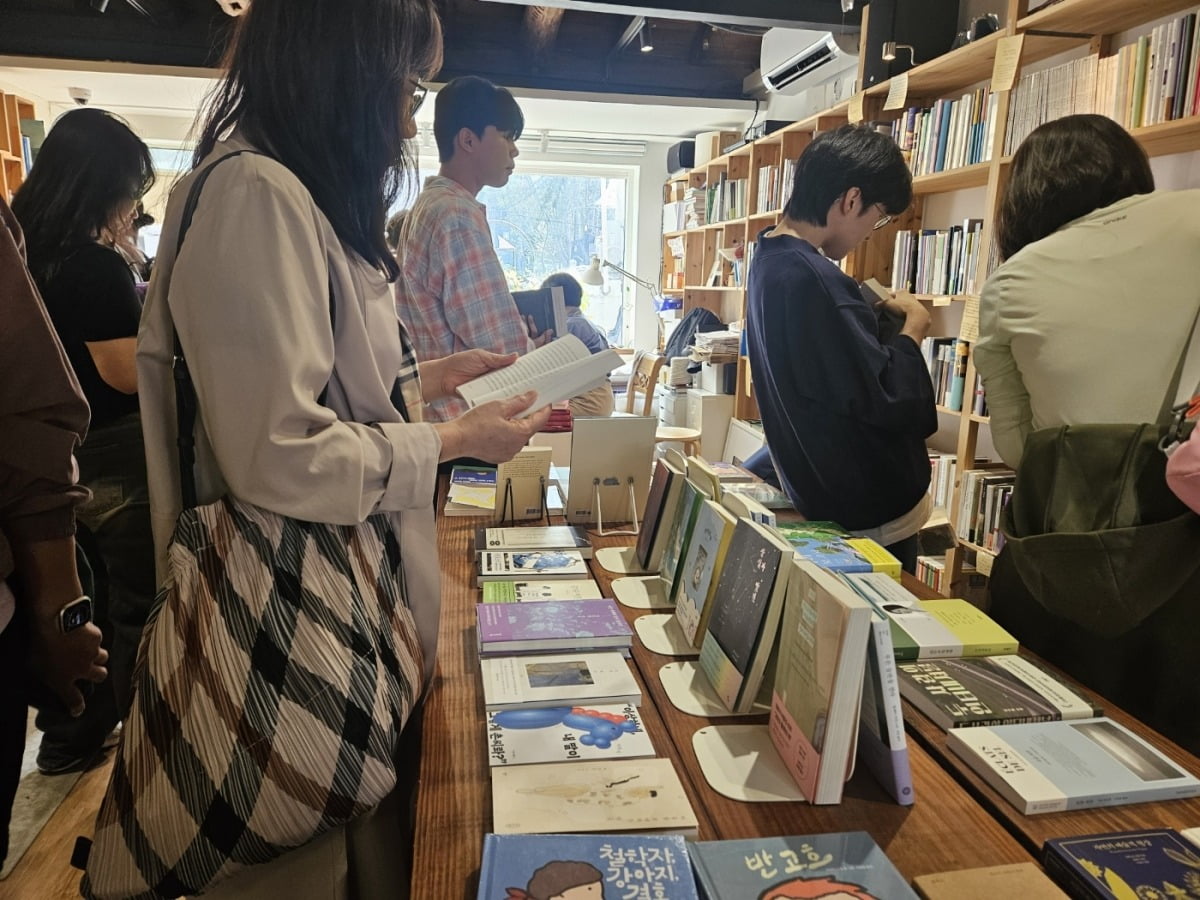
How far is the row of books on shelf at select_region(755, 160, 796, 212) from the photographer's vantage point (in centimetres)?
446

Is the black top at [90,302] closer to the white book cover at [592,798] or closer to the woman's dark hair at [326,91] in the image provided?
the woman's dark hair at [326,91]

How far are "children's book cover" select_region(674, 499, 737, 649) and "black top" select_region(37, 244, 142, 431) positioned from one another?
1.41m

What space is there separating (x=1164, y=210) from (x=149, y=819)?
63.7 inches

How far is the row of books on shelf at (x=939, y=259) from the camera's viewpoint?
2865 mm

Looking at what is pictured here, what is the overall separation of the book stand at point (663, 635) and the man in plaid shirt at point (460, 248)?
79 centimetres

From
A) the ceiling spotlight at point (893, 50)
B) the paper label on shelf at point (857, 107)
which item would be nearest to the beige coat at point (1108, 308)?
the ceiling spotlight at point (893, 50)

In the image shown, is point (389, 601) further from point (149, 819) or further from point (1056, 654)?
point (1056, 654)

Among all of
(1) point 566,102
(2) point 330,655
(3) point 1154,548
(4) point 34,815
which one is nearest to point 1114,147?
(3) point 1154,548

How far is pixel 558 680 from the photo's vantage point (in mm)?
1063

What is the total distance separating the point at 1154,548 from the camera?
3.77 ft

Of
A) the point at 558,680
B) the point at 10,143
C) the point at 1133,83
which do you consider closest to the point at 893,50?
the point at 1133,83

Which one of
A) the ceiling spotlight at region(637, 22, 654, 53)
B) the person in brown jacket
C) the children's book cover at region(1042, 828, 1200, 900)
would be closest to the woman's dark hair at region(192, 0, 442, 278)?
the person in brown jacket

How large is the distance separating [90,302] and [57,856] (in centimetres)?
130

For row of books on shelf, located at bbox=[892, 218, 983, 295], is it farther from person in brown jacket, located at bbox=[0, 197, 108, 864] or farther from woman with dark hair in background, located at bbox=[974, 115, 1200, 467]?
person in brown jacket, located at bbox=[0, 197, 108, 864]
